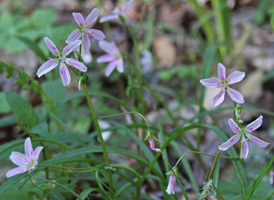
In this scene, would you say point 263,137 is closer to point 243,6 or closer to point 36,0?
point 243,6

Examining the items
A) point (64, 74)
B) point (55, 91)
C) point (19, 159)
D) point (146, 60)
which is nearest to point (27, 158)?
point (19, 159)

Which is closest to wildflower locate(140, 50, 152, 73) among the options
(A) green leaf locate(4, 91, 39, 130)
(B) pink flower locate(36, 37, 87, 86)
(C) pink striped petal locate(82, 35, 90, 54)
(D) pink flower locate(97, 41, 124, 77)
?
(D) pink flower locate(97, 41, 124, 77)

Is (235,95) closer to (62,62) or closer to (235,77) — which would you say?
(235,77)

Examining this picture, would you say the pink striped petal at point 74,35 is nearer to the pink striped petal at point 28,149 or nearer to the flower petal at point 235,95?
the pink striped petal at point 28,149

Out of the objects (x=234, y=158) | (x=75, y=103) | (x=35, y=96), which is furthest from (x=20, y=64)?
(x=234, y=158)

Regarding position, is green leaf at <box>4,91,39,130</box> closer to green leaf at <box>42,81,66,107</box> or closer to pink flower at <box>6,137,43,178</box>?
green leaf at <box>42,81,66,107</box>

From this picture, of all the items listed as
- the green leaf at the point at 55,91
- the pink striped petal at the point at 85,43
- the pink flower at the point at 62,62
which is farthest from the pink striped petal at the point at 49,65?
the green leaf at the point at 55,91
